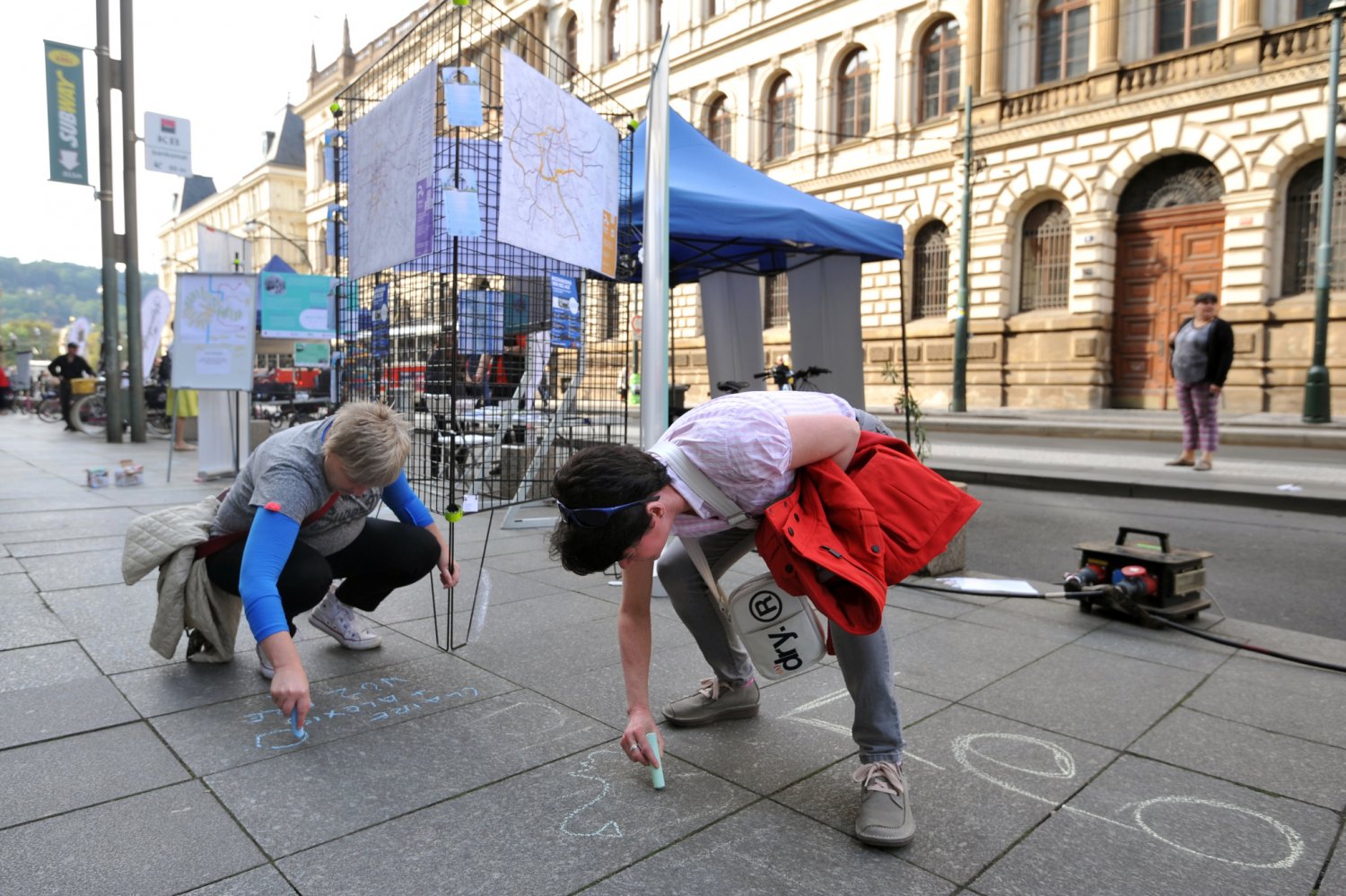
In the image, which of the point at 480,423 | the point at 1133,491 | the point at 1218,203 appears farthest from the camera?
the point at 1218,203

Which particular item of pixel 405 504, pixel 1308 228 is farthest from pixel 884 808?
pixel 1308 228

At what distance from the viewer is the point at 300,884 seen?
190 centimetres

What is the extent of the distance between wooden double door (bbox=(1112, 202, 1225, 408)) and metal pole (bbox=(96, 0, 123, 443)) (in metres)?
19.4

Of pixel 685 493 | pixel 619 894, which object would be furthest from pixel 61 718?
pixel 685 493

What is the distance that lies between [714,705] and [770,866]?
843 mm

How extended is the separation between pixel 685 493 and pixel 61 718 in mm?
2168

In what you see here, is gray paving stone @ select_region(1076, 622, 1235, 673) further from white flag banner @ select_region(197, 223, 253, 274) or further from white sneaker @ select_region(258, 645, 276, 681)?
white flag banner @ select_region(197, 223, 253, 274)

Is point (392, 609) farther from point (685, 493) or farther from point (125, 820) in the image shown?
point (685, 493)

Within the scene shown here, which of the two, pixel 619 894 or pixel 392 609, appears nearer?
pixel 619 894

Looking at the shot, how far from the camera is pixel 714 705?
2.85 metres

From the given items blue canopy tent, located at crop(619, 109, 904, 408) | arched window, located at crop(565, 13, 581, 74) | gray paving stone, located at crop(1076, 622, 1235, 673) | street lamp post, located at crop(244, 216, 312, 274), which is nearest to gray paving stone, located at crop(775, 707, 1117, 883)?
gray paving stone, located at crop(1076, 622, 1235, 673)

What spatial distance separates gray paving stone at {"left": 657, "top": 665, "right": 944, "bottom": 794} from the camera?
253 centimetres

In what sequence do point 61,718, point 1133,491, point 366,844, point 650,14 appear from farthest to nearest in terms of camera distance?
point 650,14, point 1133,491, point 61,718, point 366,844

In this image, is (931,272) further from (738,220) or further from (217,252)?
(217,252)
